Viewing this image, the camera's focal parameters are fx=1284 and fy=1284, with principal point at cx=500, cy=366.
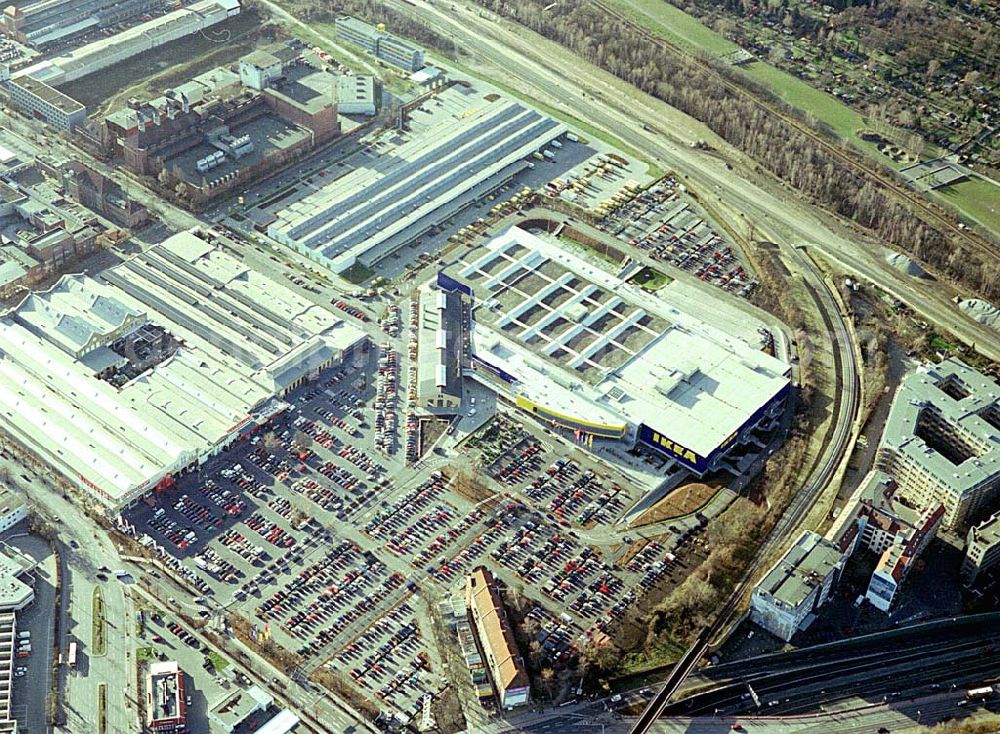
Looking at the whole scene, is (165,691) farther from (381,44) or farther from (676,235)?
(381,44)

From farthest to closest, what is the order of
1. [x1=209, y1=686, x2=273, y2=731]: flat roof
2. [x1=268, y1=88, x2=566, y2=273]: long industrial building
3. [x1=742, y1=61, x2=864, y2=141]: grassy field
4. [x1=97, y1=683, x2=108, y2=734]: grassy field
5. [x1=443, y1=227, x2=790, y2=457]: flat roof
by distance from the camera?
[x1=742, y1=61, x2=864, y2=141]: grassy field, [x1=268, y1=88, x2=566, y2=273]: long industrial building, [x1=443, y1=227, x2=790, y2=457]: flat roof, [x1=209, y1=686, x2=273, y2=731]: flat roof, [x1=97, y1=683, x2=108, y2=734]: grassy field

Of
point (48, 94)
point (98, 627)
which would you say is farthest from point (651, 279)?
point (48, 94)

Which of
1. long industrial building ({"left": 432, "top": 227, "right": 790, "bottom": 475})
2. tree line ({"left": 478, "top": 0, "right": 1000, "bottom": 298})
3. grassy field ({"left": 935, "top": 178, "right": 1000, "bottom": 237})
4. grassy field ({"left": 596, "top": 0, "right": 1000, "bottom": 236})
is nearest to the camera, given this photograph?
long industrial building ({"left": 432, "top": 227, "right": 790, "bottom": 475})

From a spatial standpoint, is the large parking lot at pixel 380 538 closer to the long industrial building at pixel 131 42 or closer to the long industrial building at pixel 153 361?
the long industrial building at pixel 153 361

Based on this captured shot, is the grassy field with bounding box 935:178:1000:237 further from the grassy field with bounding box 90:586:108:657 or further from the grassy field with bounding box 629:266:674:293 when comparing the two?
the grassy field with bounding box 90:586:108:657

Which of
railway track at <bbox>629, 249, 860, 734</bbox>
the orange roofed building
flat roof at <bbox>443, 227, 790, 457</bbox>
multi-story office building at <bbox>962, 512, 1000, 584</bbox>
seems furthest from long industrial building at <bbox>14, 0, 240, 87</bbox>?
multi-story office building at <bbox>962, 512, 1000, 584</bbox>

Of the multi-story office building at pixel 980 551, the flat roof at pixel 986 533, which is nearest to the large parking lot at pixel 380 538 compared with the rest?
the multi-story office building at pixel 980 551

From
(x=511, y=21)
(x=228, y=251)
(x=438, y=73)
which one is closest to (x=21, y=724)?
(x=228, y=251)
